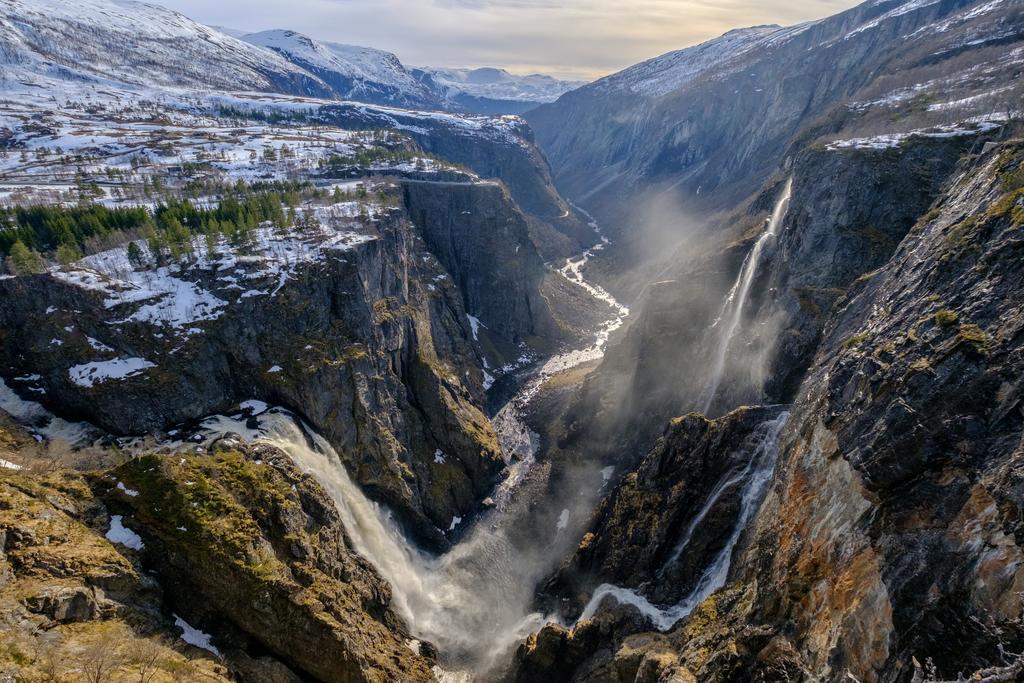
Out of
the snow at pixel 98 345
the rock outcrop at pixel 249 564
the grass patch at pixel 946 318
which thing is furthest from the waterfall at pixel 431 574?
the grass patch at pixel 946 318

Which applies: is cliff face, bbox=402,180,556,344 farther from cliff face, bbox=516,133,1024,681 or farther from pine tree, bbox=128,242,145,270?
cliff face, bbox=516,133,1024,681

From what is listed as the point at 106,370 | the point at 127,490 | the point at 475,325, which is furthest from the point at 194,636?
the point at 475,325

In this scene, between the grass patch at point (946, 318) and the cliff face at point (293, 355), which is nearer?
the grass patch at point (946, 318)

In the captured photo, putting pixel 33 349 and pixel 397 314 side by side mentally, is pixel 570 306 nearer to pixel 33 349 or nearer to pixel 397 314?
pixel 397 314

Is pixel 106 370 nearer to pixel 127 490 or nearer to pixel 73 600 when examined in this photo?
pixel 127 490

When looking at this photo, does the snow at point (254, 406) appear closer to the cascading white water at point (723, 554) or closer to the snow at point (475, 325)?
the cascading white water at point (723, 554)

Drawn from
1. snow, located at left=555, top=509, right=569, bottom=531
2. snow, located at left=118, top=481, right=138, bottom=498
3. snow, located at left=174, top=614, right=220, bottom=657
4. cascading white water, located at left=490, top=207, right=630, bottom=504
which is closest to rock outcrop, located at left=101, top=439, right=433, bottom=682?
snow, located at left=118, top=481, right=138, bottom=498
